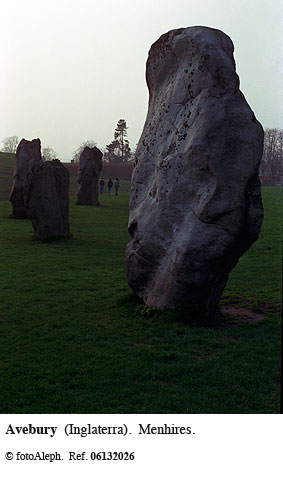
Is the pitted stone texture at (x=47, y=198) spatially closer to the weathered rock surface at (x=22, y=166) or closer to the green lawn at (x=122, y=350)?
the green lawn at (x=122, y=350)

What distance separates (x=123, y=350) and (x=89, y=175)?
77.3 ft

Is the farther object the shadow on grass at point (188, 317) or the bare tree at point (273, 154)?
the shadow on grass at point (188, 317)

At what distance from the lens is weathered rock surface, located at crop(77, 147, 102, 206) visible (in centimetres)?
2969

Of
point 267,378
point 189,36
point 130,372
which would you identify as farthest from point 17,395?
point 189,36

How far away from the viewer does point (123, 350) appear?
721cm

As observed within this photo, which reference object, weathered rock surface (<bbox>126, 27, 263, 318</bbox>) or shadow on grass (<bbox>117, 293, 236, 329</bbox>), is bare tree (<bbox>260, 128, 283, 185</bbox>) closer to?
weathered rock surface (<bbox>126, 27, 263, 318</bbox>)

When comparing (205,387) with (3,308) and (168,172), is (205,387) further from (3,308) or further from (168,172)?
(3,308)

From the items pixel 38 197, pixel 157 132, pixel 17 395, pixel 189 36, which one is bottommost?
pixel 17 395

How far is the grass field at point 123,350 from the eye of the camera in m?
5.70

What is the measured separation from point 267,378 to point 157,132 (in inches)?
176

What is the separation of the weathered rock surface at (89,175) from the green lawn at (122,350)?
1762 cm

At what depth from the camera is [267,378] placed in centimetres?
625

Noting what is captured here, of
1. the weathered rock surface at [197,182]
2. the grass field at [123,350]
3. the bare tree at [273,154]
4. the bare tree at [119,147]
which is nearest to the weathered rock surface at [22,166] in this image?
the bare tree at [273,154]

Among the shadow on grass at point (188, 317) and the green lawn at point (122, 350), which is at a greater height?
the shadow on grass at point (188, 317)
